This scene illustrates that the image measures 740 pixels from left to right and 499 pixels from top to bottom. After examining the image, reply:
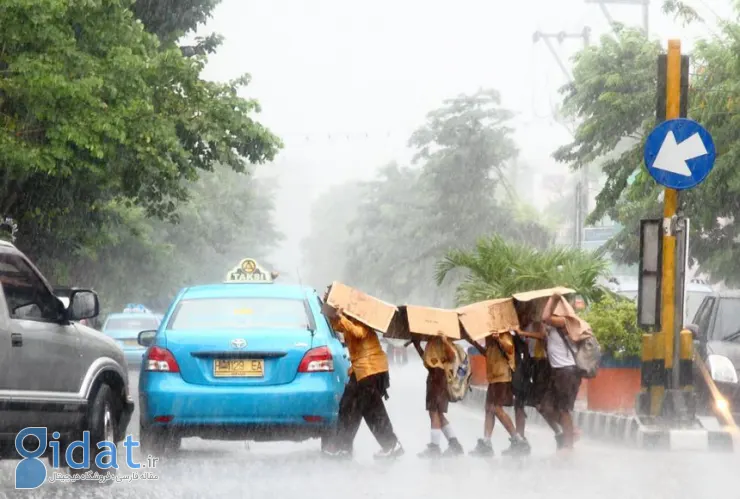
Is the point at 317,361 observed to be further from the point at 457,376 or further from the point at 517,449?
the point at 517,449

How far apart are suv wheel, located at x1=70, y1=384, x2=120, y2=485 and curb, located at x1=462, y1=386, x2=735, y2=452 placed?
6047mm

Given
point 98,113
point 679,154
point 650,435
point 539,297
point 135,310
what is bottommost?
point 650,435

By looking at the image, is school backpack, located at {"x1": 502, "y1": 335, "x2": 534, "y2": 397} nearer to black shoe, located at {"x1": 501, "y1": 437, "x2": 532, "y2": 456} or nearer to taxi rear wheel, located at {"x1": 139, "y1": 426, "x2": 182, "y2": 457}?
black shoe, located at {"x1": 501, "y1": 437, "x2": 532, "y2": 456}

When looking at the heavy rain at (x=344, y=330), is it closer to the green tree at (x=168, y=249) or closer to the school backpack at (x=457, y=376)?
the school backpack at (x=457, y=376)

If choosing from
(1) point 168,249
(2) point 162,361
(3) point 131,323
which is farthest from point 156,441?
(1) point 168,249

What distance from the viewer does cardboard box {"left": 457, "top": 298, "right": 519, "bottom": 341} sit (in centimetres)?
1389

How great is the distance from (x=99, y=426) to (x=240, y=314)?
310 cm

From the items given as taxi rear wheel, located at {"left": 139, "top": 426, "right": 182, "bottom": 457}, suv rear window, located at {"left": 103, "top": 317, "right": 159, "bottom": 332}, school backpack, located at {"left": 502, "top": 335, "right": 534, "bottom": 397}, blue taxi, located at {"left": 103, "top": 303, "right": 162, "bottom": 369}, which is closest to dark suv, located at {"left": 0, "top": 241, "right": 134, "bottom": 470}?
taxi rear wheel, located at {"left": 139, "top": 426, "right": 182, "bottom": 457}

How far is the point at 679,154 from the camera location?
1472cm

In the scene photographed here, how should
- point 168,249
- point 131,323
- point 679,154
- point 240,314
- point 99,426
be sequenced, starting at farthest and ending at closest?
point 168,249 < point 131,323 < point 679,154 < point 240,314 < point 99,426

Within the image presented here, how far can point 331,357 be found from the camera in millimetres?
12609

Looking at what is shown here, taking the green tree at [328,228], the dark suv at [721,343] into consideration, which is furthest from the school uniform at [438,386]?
the green tree at [328,228]

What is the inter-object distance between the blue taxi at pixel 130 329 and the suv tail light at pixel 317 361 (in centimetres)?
2287

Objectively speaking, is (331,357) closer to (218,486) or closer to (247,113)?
(218,486)
